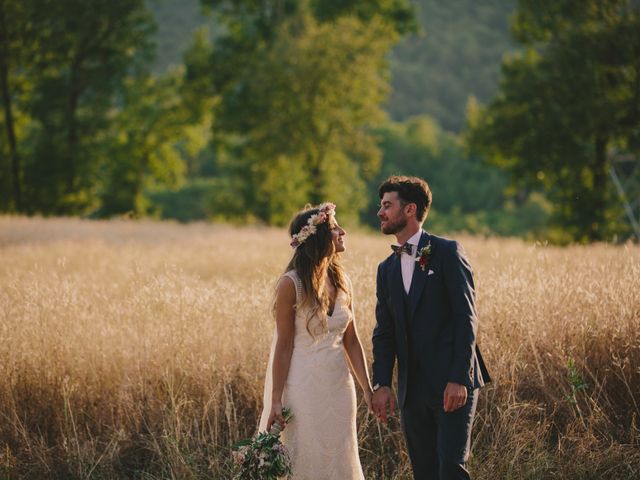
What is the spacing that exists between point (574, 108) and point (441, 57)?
272ft

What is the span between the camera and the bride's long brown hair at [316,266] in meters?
4.40

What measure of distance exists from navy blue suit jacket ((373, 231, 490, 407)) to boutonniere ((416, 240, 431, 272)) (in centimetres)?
2

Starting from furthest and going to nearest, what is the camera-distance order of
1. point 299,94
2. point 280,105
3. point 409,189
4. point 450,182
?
point 450,182 < point 280,105 < point 299,94 < point 409,189

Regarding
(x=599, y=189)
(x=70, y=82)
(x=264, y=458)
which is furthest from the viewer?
(x=70, y=82)

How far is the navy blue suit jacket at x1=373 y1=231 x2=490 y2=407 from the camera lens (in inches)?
162

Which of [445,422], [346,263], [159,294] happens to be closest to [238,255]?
[346,263]

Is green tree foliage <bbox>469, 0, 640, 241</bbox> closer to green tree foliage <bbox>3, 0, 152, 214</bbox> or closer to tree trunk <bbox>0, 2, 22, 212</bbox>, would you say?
green tree foliage <bbox>3, 0, 152, 214</bbox>

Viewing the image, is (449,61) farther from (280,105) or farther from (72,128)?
(72,128)

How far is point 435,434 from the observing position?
4395 millimetres

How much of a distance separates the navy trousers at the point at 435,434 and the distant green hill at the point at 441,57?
83.7 metres

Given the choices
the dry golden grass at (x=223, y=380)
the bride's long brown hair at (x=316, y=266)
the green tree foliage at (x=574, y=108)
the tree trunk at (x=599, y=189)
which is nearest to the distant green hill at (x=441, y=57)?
the green tree foliage at (x=574, y=108)

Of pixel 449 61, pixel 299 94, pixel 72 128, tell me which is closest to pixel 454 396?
pixel 299 94

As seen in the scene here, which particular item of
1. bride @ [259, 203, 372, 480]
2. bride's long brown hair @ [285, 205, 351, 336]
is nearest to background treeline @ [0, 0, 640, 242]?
bride's long brown hair @ [285, 205, 351, 336]

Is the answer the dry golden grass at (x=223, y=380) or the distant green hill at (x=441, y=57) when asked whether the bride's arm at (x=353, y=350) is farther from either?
the distant green hill at (x=441, y=57)
